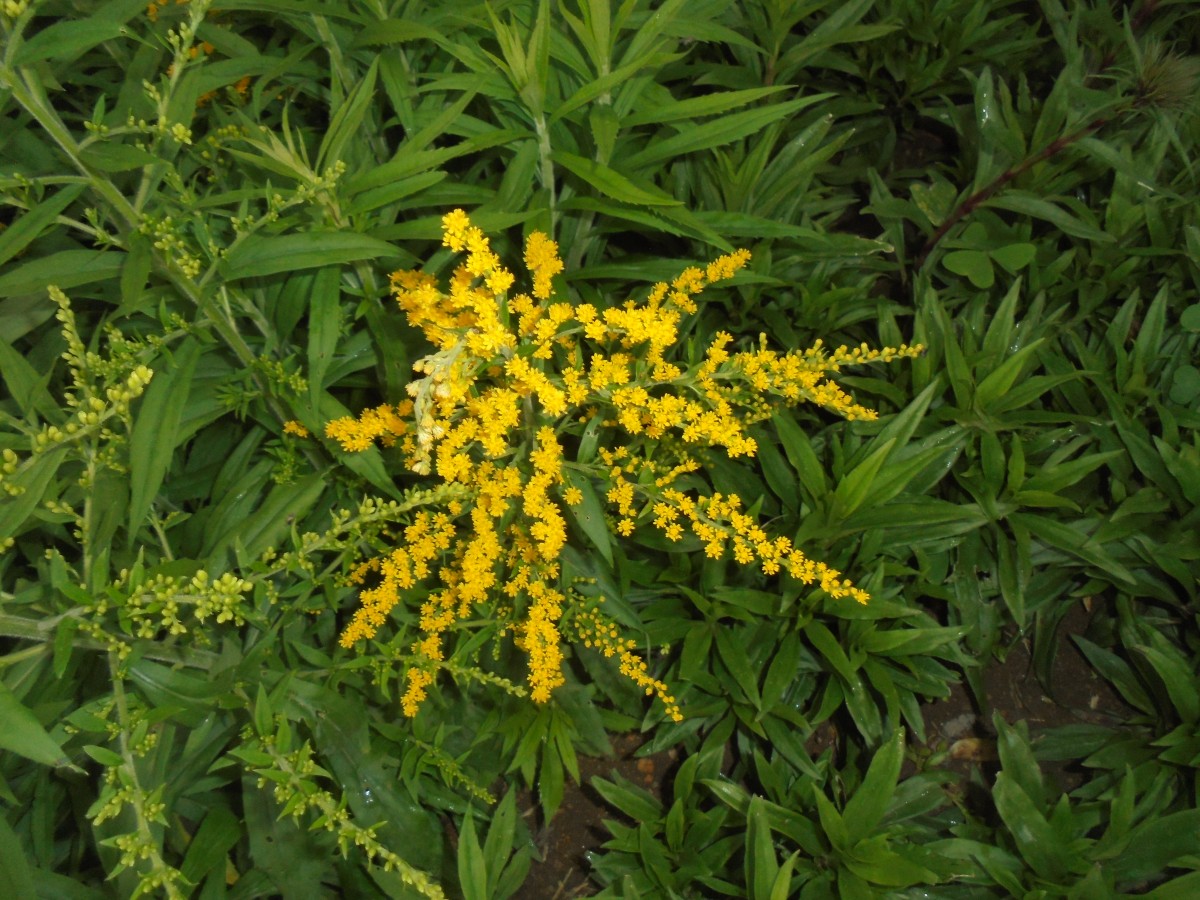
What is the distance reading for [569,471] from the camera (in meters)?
1.99

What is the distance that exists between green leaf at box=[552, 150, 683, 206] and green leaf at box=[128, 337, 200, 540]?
100 cm

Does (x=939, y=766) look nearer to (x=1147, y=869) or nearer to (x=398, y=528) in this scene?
(x=1147, y=869)

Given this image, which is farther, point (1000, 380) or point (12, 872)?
point (1000, 380)

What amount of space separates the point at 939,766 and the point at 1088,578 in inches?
31.3

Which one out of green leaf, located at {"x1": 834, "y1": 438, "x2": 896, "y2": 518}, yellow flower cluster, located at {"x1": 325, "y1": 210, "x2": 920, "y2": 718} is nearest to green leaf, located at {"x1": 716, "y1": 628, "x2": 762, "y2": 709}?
yellow flower cluster, located at {"x1": 325, "y1": 210, "x2": 920, "y2": 718}

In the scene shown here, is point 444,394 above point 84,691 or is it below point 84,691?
above

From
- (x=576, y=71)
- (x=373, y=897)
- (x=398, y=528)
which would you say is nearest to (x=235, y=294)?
(x=398, y=528)

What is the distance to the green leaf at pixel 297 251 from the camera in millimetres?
1729

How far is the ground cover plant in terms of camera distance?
1758mm

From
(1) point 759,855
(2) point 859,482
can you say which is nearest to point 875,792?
(1) point 759,855

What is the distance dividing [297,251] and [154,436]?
19.6 inches

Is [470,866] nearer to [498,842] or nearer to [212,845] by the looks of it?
[498,842]

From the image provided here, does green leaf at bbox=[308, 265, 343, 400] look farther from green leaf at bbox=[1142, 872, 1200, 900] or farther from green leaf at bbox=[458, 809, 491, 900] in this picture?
green leaf at bbox=[1142, 872, 1200, 900]

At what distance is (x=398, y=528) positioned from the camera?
2.42 meters
